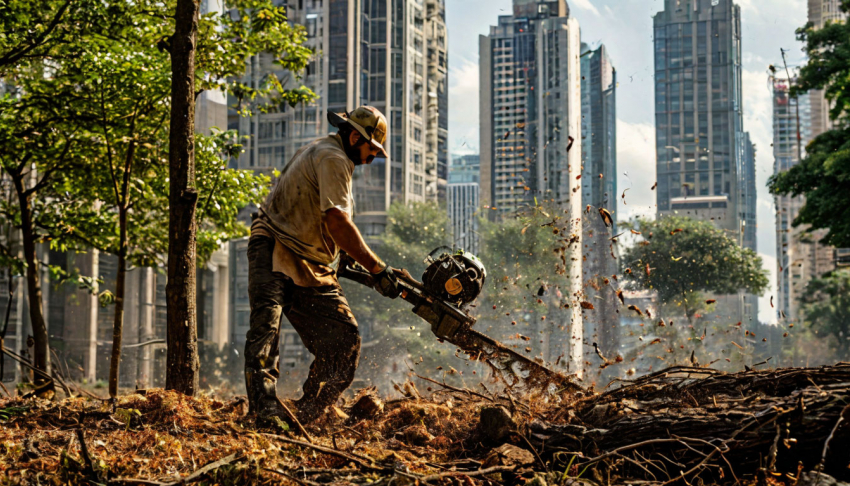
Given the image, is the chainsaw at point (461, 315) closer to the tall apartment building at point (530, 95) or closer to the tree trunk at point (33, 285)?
the tree trunk at point (33, 285)

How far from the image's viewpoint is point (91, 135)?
912 centimetres

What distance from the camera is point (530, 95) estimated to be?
2852 inches

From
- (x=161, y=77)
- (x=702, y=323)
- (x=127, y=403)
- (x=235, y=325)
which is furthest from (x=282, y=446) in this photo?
(x=702, y=323)

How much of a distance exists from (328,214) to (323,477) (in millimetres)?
1792

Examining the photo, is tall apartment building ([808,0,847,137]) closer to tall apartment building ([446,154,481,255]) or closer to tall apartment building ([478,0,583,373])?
tall apartment building ([478,0,583,373])

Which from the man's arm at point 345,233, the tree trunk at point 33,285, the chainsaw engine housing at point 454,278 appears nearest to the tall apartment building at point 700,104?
the tree trunk at point 33,285

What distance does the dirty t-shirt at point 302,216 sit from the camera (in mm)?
4754

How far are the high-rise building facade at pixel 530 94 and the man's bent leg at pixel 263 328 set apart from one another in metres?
65.5

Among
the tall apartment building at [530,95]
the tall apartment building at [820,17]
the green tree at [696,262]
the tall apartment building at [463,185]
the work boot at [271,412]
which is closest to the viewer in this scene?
the work boot at [271,412]

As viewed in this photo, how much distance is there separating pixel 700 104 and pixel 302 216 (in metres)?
72.4

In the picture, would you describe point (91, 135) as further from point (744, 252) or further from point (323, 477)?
point (744, 252)

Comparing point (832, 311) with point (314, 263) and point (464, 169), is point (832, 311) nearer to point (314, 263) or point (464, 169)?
point (314, 263)

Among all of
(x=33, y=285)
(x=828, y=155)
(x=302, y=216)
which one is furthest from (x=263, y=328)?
(x=828, y=155)

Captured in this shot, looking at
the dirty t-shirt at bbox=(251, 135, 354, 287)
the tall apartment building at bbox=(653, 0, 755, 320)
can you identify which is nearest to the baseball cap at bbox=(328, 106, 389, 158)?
the dirty t-shirt at bbox=(251, 135, 354, 287)
